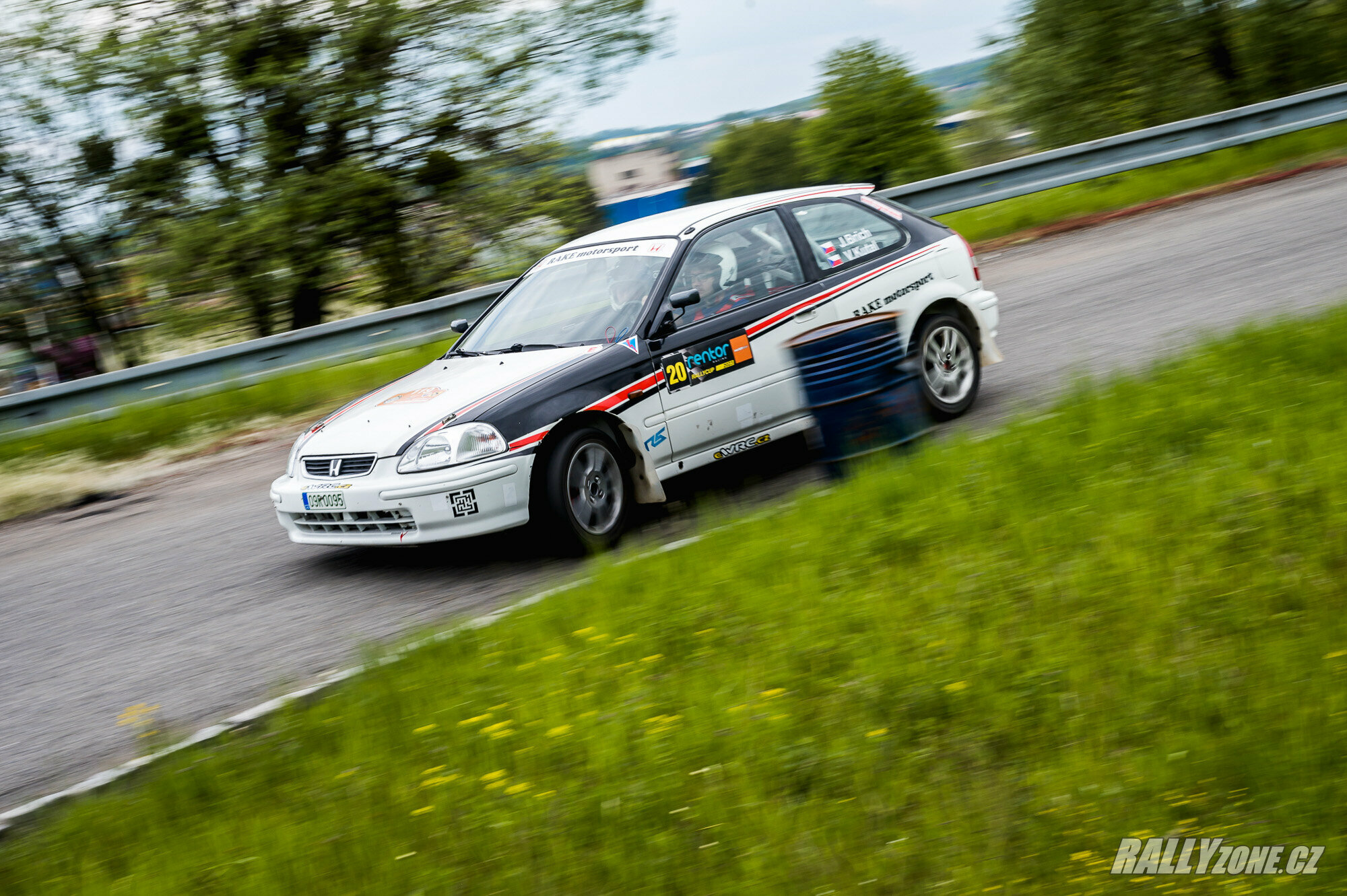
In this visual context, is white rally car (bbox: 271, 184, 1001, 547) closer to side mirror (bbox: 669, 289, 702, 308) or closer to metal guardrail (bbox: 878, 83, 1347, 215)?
side mirror (bbox: 669, 289, 702, 308)

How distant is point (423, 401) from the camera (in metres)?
6.45

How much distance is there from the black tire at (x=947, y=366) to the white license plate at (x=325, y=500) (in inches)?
139

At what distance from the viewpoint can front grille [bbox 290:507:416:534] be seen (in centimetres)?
602

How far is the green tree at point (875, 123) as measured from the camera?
19797mm

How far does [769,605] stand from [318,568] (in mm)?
3038

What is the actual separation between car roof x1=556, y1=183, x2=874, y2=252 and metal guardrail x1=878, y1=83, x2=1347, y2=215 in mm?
7178

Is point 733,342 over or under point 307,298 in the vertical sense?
under

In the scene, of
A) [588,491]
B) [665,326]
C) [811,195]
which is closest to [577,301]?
[665,326]

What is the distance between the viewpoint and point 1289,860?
→ 2842 mm

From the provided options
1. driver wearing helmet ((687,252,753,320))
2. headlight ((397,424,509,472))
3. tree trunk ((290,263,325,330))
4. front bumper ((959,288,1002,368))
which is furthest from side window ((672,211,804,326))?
tree trunk ((290,263,325,330))

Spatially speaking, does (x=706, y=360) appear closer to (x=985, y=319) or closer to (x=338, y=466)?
(x=338, y=466)

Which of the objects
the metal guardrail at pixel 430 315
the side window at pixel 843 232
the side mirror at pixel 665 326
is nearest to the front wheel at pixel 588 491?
the side mirror at pixel 665 326

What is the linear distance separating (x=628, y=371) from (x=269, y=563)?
2.39m

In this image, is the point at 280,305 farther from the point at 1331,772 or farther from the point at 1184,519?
the point at 1331,772
